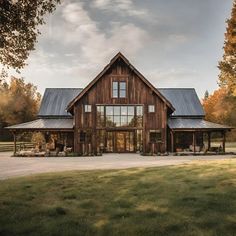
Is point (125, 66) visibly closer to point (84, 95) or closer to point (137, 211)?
point (84, 95)

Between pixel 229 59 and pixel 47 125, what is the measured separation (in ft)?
70.0

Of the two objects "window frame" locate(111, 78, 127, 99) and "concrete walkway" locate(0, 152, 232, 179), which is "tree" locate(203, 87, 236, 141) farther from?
"concrete walkway" locate(0, 152, 232, 179)

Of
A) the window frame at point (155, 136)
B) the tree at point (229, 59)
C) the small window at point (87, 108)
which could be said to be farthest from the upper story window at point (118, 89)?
the tree at point (229, 59)

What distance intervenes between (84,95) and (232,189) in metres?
27.3

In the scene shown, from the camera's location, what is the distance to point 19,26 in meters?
16.6

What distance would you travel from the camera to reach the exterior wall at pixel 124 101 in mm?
37500

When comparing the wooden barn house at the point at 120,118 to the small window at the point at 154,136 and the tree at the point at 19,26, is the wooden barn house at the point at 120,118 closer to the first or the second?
the small window at the point at 154,136

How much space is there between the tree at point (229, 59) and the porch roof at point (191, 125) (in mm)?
7827

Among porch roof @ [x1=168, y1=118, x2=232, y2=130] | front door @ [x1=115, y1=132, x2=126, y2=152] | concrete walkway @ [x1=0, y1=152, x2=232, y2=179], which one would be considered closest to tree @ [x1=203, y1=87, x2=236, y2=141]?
porch roof @ [x1=168, y1=118, x2=232, y2=130]

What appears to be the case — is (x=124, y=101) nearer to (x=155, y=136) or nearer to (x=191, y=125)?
(x=155, y=136)

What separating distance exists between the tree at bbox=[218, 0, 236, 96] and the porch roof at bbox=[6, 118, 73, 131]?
17520 millimetres

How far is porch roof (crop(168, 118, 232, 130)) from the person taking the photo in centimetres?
3725

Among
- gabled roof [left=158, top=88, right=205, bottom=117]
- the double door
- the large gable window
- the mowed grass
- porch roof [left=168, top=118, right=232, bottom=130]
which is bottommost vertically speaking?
the mowed grass

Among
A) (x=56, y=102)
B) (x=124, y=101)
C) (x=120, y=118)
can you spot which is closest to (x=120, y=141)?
(x=120, y=118)
